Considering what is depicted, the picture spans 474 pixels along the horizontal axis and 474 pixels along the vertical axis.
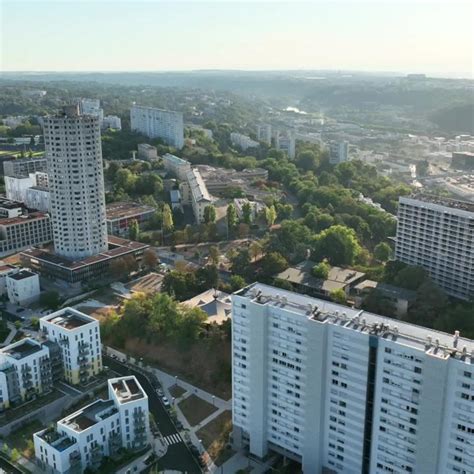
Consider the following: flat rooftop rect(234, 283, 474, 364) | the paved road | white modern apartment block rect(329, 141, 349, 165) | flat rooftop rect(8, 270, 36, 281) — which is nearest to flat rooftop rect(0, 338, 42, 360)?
the paved road

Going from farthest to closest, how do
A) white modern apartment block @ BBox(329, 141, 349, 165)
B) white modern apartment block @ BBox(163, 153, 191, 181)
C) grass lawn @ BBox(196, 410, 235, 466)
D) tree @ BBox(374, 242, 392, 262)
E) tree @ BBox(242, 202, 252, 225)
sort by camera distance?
white modern apartment block @ BBox(329, 141, 349, 165), white modern apartment block @ BBox(163, 153, 191, 181), tree @ BBox(242, 202, 252, 225), tree @ BBox(374, 242, 392, 262), grass lawn @ BBox(196, 410, 235, 466)

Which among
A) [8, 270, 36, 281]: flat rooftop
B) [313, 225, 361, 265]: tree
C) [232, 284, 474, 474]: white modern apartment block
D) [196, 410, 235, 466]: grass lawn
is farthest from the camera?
[313, 225, 361, 265]: tree

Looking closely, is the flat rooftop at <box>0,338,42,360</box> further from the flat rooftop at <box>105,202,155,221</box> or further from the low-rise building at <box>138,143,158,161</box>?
the low-rise building at <box>138,143,158,161</box>

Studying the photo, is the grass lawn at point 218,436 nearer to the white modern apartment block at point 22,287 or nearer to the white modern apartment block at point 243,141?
the white modern apartment block at point 22,287

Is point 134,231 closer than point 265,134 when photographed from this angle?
Yes

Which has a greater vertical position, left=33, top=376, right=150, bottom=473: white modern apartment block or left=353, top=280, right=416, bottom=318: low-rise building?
left=353, top=280, right=416, bottom=318: low-rise building

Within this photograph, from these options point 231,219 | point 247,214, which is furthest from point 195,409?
point 247,214

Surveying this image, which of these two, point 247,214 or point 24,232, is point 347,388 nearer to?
point 247,214
